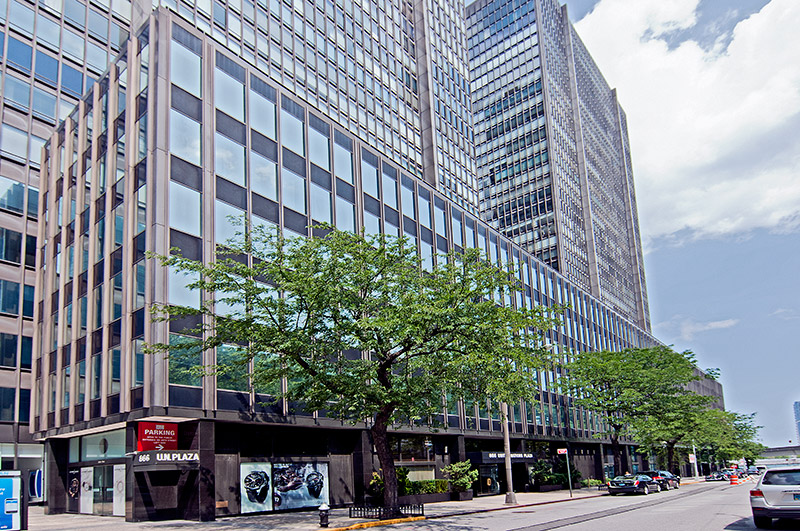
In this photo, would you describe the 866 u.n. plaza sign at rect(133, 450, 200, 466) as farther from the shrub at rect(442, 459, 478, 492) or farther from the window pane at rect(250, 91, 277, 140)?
the shrub at rect(442, 459, 478, 492)

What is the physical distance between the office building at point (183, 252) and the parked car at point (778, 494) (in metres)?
10.5

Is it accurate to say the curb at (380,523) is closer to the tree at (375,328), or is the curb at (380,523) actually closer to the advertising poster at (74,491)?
the tree at (375,328)

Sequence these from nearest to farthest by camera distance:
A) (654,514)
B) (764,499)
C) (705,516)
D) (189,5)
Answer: (764,499)
(705,516)
(654,514)
(189,5)

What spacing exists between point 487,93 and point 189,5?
230 feet

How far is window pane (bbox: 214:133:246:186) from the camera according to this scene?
2847 cm

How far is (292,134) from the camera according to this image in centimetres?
3319

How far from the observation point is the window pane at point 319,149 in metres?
34.3

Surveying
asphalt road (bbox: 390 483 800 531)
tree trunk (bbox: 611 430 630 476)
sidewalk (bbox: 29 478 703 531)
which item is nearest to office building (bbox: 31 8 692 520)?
sidewalk (bbox: 29 478 703 531)

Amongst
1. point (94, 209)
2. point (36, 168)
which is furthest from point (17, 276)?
point (94, 209)

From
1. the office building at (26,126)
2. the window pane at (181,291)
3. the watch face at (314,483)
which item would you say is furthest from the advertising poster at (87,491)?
the office building at (26,126)

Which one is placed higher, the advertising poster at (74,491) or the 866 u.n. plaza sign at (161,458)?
the 866 u.n. plaza sign at (161,458)

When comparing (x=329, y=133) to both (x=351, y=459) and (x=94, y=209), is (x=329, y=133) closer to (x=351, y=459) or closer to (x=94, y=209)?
(x=94, y=209)

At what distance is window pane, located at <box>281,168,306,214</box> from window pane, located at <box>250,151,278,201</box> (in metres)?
0.52

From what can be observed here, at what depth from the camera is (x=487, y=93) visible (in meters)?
110
